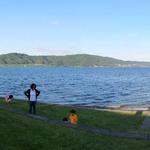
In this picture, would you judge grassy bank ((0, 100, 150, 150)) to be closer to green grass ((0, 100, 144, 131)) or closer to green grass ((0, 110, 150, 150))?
green grass ((0, 110, 150, 150))

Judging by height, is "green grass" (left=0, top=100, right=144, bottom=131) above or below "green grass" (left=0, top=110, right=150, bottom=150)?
below

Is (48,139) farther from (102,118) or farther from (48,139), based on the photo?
(102,118)

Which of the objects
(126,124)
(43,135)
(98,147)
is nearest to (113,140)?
(98,147)

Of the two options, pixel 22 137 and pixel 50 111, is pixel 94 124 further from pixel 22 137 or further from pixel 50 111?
pixel 22 137

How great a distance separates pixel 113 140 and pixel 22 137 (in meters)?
5.49

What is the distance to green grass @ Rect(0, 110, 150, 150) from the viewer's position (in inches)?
721

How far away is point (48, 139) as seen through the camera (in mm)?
19781

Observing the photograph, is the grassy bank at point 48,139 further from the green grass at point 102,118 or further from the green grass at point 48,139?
the green grass at point 102,118

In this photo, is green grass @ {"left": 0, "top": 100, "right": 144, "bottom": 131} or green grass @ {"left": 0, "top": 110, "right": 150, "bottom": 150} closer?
green grass @ {"left": 0, "top": 110, "right": 150, "bottom": 150}

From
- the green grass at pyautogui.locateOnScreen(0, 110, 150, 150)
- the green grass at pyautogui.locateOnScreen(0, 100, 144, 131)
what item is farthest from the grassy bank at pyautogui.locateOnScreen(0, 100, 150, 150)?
the green grass at pyautogui.locateOnScreen(0, 100, 144, 131)

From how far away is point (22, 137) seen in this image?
1909cm

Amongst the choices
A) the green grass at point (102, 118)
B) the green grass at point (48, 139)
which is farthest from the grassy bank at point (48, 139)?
the green grass at point (102, 118)

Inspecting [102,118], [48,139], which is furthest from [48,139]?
[102,118]

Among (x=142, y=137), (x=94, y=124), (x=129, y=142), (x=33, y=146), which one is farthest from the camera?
(x=94, y=124)
